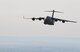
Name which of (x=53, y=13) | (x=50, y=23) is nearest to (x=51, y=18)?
(x=50, y=23)

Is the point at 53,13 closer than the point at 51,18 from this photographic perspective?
No

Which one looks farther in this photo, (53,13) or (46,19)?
(53,13)

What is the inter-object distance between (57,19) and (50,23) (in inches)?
324

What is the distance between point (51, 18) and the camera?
144 m

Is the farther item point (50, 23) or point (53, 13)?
point (53, 13)

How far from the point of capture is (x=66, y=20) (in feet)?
498

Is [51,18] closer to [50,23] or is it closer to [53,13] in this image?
[50,23]

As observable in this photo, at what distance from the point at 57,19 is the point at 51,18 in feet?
18.1

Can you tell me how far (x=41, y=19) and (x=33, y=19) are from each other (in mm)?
3403

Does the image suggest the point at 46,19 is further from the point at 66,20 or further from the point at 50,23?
the point at 66,20

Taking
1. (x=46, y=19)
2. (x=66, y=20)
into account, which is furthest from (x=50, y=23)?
(x=66, y=20)

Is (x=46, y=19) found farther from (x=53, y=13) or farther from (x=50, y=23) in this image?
(x=53, y=13)

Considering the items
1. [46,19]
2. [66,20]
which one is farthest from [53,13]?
[46,19]

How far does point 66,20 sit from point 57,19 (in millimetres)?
4637
